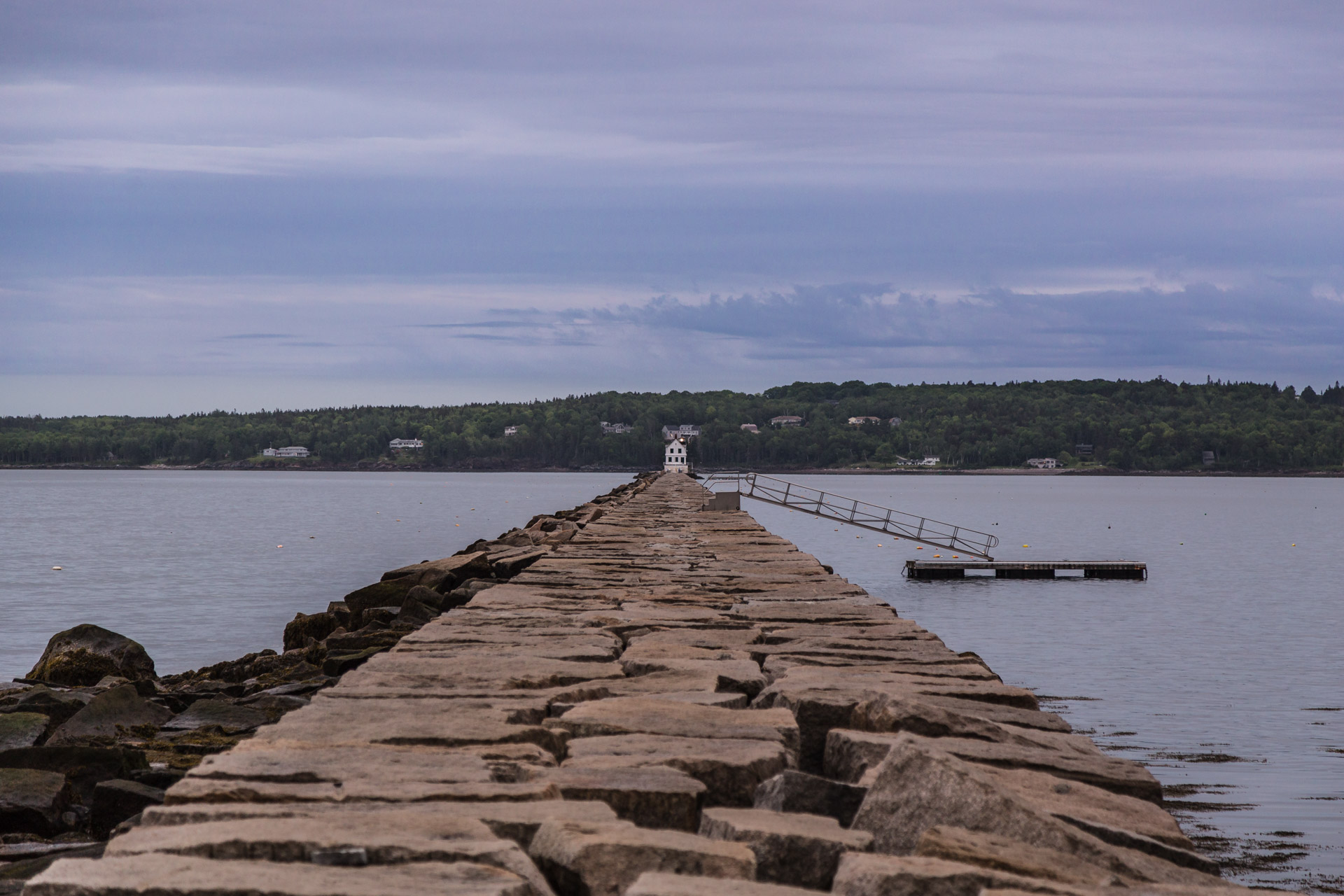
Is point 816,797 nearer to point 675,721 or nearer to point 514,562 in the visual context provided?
point 675,721

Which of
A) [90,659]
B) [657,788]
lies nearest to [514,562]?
[90,659]

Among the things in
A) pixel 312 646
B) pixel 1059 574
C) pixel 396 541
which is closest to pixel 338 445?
pixel 396 541

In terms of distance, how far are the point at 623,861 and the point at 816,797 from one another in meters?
0.76

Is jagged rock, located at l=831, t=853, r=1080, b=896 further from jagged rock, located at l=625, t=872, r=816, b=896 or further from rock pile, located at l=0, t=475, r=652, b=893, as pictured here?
rock pile, located at l=0, t=475, r=652, b=893

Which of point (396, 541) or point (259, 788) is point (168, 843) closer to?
point (259, 788)

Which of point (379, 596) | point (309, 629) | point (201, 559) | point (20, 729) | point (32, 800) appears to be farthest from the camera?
point (201, 559)

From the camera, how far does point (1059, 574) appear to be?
33.9 metres

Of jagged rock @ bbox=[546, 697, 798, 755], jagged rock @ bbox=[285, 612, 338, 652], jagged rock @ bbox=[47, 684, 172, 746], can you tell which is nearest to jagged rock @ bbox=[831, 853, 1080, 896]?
jagged rock @ bbox=[546, 697, 798, 755]

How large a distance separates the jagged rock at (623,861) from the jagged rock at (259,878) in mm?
173

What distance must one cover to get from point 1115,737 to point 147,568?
26.1 metres

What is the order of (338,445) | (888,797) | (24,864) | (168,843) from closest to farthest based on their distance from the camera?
(168,843)
(888,797)
(24,864)
(338,445)

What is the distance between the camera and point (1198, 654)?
2023 centimetres

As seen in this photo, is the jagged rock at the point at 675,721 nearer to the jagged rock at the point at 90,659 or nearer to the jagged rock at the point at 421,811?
the jagged rock at the point at 421,811

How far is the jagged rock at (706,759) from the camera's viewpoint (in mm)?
3438
